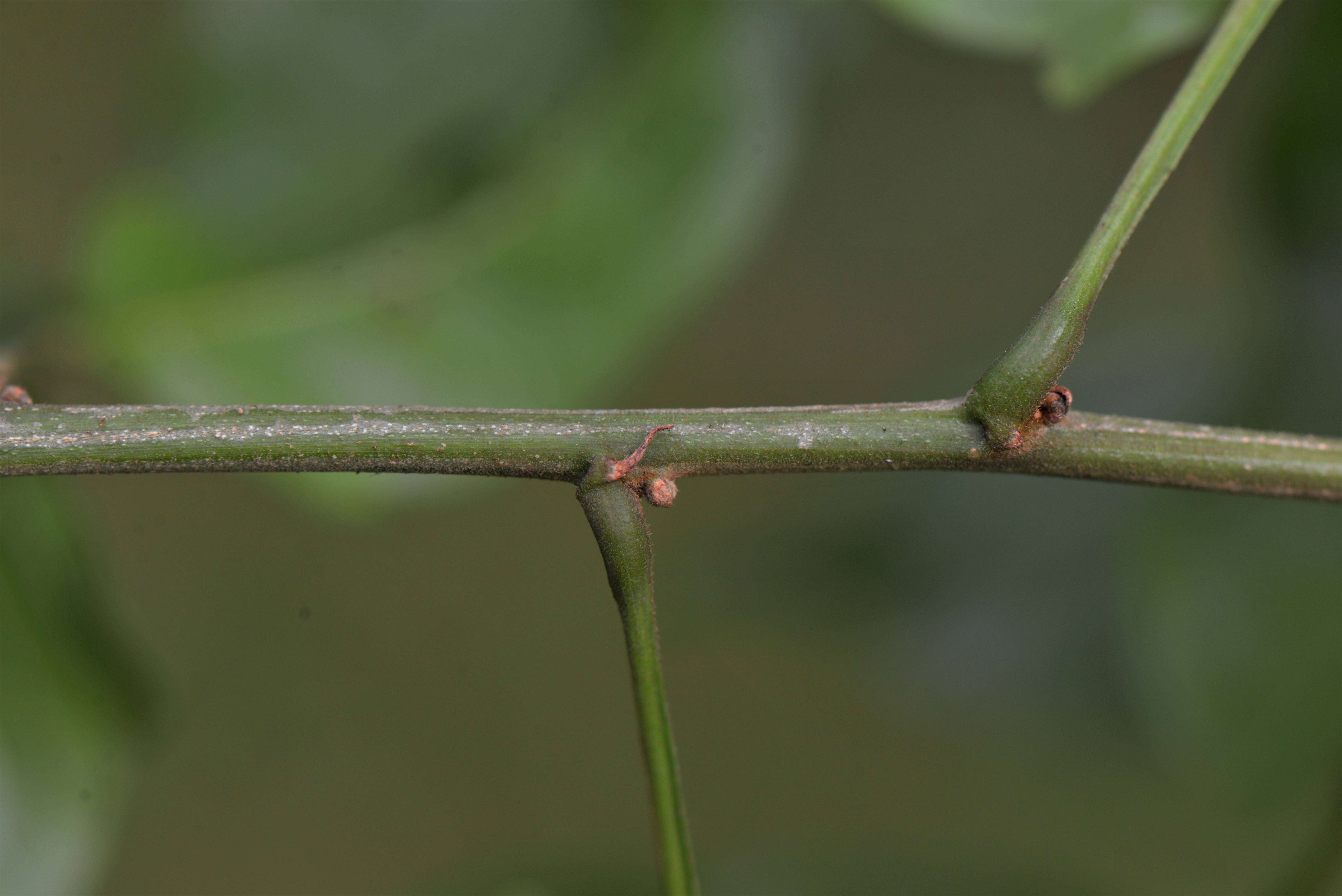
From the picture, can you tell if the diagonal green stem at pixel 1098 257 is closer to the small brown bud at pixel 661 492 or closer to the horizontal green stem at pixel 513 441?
the horizontal green stem at pixel 513 441

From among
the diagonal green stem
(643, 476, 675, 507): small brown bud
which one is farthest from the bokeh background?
(643, 476, 675, 507): small brown bud

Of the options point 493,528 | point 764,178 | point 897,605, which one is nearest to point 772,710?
point 493,528

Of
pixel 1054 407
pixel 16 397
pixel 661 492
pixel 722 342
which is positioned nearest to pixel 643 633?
pixel 661 492

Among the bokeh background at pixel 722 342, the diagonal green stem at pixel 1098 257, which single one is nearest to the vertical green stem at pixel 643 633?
the diagonal green stem at pixel 1098 257

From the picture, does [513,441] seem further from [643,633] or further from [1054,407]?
[1054,407]

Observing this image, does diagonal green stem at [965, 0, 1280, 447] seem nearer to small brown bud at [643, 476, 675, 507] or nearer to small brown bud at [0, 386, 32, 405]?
small brown bud at [643, 476, 675, 507]

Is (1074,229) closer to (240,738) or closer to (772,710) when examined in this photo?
(772,710)
